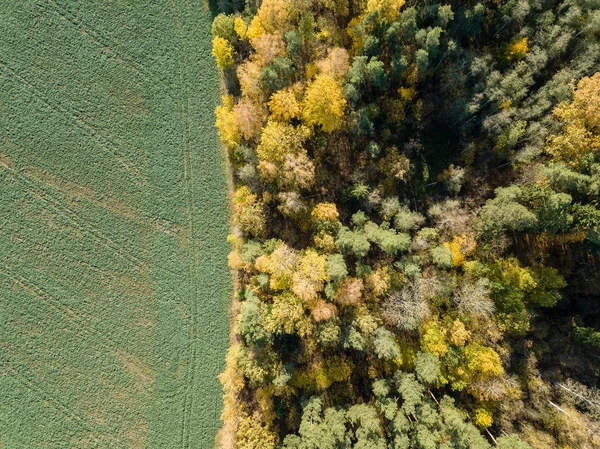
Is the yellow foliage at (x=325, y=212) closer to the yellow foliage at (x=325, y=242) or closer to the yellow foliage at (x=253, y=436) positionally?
the yellow foliage at (x=325, y=242)

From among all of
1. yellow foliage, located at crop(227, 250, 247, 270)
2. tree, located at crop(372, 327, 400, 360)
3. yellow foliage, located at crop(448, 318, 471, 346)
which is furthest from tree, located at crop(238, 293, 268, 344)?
yellow foliage, located at crop(448, 318, 471, 346)

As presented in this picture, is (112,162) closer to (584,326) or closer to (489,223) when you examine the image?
(489,223)

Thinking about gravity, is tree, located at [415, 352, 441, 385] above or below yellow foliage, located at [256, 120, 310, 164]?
below

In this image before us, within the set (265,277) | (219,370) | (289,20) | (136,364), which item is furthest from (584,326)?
(136,364)

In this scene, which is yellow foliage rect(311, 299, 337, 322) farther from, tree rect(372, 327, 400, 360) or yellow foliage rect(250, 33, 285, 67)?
yellow foliage rect(250, 33, 285, 67)

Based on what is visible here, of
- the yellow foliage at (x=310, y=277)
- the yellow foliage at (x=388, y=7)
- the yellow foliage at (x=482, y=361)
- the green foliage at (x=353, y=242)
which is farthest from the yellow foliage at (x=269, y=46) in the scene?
the yellow foliage at (x=482, y=361)

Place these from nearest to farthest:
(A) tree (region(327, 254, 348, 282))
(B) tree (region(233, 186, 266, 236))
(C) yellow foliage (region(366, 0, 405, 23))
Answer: (C) yellow foliage (region(366, 0, 405, 23)) → (A) tree (region(327, 254, 348, 282)) → (B) tree (region(233, 186, 266, 236))
